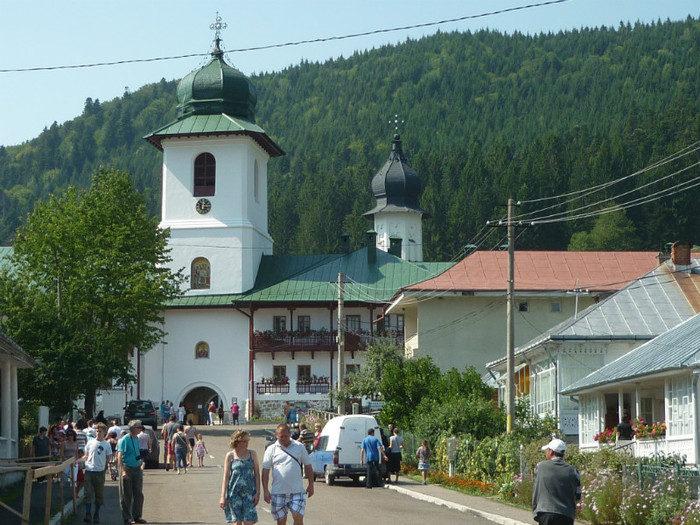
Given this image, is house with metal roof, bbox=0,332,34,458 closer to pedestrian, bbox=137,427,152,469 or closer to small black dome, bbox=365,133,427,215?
pedestrian, bbox=137,427,152,469

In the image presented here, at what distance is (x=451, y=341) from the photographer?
5106 centimetres

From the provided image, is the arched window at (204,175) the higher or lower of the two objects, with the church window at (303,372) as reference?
higher

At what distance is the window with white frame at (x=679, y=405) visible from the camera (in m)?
21.6

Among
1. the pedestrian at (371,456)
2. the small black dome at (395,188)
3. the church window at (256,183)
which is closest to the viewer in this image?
the pedestrian at (371,456)

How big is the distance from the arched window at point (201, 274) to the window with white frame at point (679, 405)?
1847 inches

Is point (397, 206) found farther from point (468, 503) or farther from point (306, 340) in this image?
point (468, 503)

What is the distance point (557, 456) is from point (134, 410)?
39.6 metres

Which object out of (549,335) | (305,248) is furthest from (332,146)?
(549,335)

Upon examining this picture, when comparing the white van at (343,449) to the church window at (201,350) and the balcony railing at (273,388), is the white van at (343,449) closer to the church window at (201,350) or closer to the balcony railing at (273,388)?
the balcony railing at (273,388)

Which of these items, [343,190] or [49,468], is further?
Result: [343,190]

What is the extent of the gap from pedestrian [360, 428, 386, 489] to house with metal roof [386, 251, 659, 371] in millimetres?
21667

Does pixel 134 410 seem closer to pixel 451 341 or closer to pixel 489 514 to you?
pixel 451 341

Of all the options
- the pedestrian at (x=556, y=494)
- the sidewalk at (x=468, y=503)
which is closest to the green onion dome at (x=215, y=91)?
the sidewalk at (x=468, y=503)

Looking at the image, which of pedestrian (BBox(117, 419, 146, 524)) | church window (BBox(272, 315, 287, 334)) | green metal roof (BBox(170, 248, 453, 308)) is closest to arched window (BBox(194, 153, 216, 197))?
green metal roof (BBox(170, 248, 453, 308))
